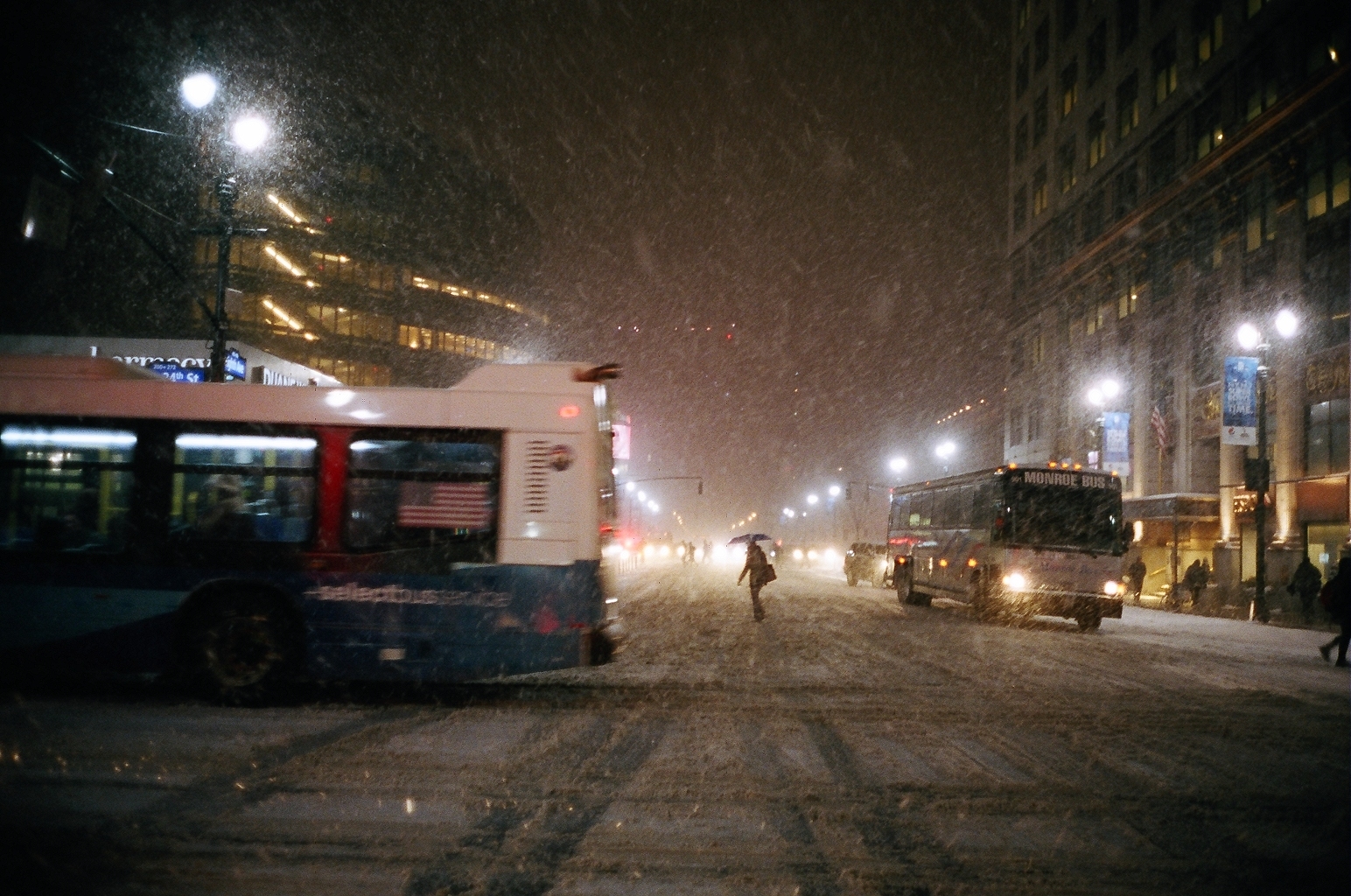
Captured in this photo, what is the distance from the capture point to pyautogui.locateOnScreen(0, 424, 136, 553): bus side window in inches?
372

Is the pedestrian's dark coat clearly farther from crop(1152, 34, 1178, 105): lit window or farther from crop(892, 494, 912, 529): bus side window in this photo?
crop(1152, 34, 1178, 105): lit window

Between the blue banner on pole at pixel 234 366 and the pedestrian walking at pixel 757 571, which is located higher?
the blue banner on pole at pixel 234 366

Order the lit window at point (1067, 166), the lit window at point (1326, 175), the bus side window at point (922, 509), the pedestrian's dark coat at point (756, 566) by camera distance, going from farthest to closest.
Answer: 1. the lit window at point (1067, 166)
2. the lit window at point (1326, 175)
3. the bus side window at point (922, 509)
4. the pedestrian's dark coat at point (756, 566)

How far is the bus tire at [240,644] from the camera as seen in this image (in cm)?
929

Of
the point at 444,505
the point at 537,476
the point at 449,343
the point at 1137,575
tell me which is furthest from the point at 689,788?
the point at 449,343

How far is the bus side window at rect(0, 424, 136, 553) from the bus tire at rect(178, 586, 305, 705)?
1085 millimetres

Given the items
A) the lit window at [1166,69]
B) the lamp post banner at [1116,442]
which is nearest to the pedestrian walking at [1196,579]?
the lamp post banner at [1116,442]

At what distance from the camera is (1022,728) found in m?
8.91

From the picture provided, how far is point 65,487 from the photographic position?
9547mm

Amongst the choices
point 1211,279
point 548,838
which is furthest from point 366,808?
point 1211,279

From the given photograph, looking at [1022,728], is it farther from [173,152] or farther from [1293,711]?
[173,152]

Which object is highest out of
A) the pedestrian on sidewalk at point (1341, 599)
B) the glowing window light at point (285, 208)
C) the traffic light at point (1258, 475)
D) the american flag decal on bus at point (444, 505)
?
the glowing window light at point (285, 208)

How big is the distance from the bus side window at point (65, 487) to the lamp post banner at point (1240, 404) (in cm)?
2839

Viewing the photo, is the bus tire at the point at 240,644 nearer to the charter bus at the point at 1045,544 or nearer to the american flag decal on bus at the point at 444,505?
the american flag decal on bus at the point at 444,505
